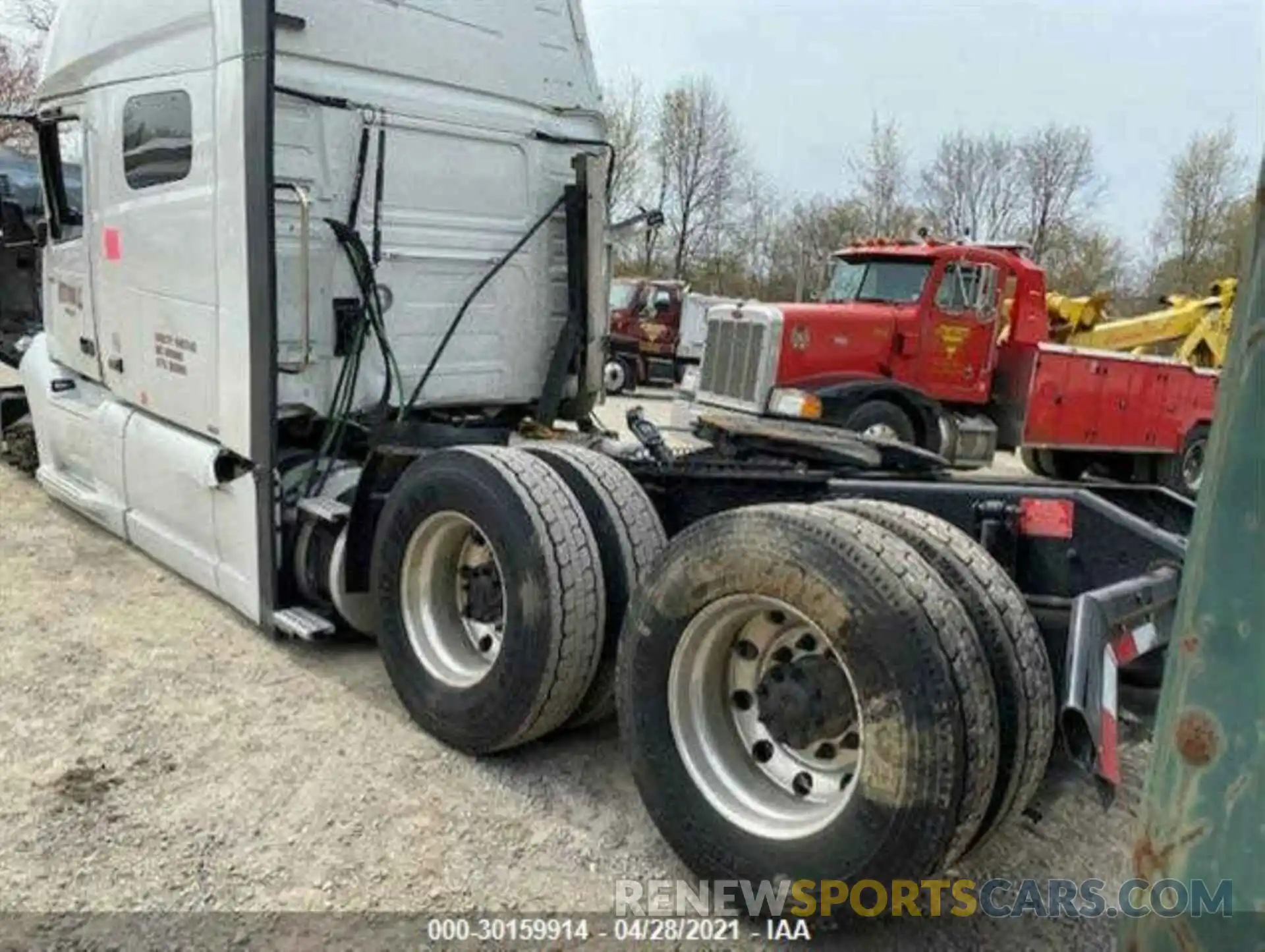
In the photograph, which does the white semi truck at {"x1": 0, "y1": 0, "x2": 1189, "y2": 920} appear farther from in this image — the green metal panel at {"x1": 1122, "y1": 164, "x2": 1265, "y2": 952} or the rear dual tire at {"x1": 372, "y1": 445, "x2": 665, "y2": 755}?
the green metal panel at {"x1": 1122, "y1": 164, "x2": 1265, "y2": 952}

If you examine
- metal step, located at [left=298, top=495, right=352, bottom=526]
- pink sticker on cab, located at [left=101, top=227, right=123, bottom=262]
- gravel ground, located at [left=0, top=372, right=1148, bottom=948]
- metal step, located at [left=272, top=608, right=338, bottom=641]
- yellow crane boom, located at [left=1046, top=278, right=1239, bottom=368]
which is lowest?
gravel ground, located at [left=0, top=372, right=1148, bottom=948]

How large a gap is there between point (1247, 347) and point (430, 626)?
316 centimetres

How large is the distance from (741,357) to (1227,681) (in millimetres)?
10151

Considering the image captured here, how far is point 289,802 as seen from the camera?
10.7 ft

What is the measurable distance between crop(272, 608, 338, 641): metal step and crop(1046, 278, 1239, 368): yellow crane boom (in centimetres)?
1303

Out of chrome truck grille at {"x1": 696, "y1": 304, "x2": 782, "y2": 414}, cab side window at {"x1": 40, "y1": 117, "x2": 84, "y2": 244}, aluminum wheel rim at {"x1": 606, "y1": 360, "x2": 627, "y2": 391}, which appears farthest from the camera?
aluminum wheel rim at {"x1": 606, "y1": 360, "x2": 627, "y2": 391}

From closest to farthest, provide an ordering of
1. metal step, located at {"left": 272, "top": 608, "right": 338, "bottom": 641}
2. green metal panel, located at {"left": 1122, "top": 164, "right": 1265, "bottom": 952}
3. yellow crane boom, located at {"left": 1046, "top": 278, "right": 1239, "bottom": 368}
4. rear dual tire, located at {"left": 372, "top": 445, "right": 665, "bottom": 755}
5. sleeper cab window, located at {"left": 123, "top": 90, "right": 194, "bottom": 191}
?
green metal panel, located at {"left": 1122, "top": 164, "right": 1265, "bottom": 952}
rear dual tire, located at {"left": 372, "top": 445, "right": 665, "bottom": 755}
metal step, located at {"left": 272, "top": 608, "right": 338, "bottom": 641}
sleeper cab window, located at {"left": 123, "top": 90, "right": 194, "bottom": 191}
yellow crane boom, located at {"left": 1046, "top": 278, "right": 1239, "bottom": 368}

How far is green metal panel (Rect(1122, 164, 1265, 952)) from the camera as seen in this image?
1.07 m

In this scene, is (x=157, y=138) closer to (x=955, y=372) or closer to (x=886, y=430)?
(x=886, y=430)

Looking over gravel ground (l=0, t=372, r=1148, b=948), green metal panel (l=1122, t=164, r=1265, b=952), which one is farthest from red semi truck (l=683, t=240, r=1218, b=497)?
green metal panel (l=1122, t=164, r=1265, b=952)

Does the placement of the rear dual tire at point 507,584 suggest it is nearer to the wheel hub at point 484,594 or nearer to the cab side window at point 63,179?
the wheel hub at point 484,594

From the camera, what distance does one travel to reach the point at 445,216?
520 cm

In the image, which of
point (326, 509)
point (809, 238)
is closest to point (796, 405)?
point (326, 509)

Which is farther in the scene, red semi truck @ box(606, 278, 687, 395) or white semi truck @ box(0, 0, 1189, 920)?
red semi truck @ box(606, 278, 687, 395)
